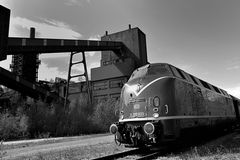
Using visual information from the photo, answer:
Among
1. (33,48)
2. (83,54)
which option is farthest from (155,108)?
(83,54)

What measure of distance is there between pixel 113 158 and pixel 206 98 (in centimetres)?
659

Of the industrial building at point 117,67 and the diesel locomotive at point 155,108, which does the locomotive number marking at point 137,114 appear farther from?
the industrial building at point 117,67

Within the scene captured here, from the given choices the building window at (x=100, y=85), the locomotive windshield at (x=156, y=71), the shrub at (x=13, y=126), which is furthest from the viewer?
the building window at (x=100, y=85)

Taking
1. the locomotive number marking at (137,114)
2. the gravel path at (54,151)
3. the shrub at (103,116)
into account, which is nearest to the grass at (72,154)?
the gravel path at (54,151)

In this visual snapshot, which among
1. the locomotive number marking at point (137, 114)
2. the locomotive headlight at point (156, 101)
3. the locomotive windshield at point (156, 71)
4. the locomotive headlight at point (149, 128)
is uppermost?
the locomotive windshield at point (156, 71)

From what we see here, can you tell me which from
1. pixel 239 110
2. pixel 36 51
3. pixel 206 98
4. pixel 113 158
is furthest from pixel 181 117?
pixel 36 51

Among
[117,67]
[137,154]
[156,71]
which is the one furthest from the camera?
[117,67]

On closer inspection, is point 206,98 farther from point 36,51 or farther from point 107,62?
point 107,62

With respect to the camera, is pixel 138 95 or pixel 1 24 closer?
pixel 1 24

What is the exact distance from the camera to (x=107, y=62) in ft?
170

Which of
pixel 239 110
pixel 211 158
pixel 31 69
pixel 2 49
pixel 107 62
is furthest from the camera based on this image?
pixel 107 62

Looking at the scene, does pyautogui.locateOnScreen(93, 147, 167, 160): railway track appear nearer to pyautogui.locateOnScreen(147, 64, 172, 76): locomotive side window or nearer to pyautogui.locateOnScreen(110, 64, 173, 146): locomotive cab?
pyautogui.locateOnScreen(110, 64, 173, 146): locomotive cab

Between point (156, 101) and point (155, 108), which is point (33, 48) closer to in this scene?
point (156, 101)

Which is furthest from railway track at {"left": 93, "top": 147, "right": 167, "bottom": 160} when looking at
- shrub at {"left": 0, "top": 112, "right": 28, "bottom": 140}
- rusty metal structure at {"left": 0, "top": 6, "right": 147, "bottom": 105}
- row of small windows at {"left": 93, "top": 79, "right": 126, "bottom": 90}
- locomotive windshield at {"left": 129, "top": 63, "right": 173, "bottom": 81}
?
row of small windows at {"left": 93, "top": 79, "right": 126, "bottom": 90}
